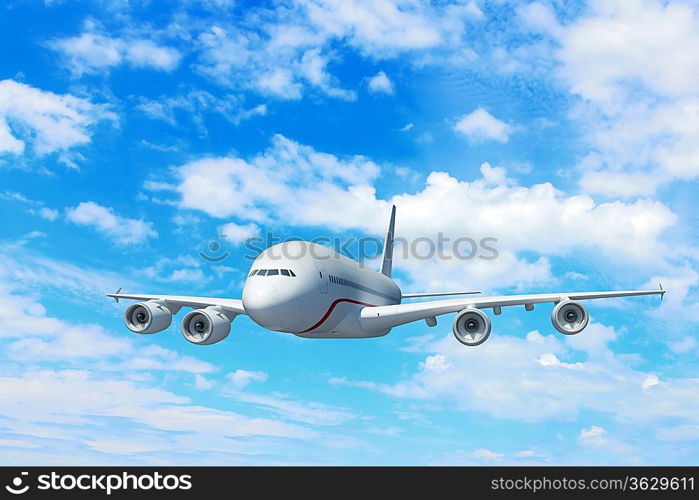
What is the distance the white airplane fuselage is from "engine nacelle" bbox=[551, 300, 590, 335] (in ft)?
30.8

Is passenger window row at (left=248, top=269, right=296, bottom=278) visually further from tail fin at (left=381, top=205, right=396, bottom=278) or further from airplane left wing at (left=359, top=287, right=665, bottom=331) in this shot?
tail fin at (left=381, top=205, right=396, bottom=278)

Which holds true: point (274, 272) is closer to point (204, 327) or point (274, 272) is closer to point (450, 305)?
point (204, 327)

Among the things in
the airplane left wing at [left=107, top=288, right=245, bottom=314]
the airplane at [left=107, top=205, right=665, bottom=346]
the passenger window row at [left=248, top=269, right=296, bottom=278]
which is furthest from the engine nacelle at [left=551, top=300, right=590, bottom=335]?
the airplane left wing at [left=107, top=288, right=245, bottom=314]

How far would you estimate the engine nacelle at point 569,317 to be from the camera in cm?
2819

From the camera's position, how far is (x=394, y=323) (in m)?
32.5

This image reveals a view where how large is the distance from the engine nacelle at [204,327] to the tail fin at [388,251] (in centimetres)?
1987

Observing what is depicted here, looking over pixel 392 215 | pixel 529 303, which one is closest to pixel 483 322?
pixel 529 303

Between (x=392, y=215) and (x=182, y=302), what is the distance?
2389 centimetres

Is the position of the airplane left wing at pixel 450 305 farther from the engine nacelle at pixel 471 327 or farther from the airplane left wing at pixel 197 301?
the airplane left wing at pixel 197 301

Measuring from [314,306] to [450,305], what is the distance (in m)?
6.61

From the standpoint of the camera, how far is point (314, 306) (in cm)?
2828

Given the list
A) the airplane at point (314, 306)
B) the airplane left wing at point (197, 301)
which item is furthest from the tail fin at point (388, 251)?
the airplane left wing at point (197, 301)

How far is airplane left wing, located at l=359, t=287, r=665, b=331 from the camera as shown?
29641 mm

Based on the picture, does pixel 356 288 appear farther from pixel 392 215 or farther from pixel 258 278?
pixel 392 215
